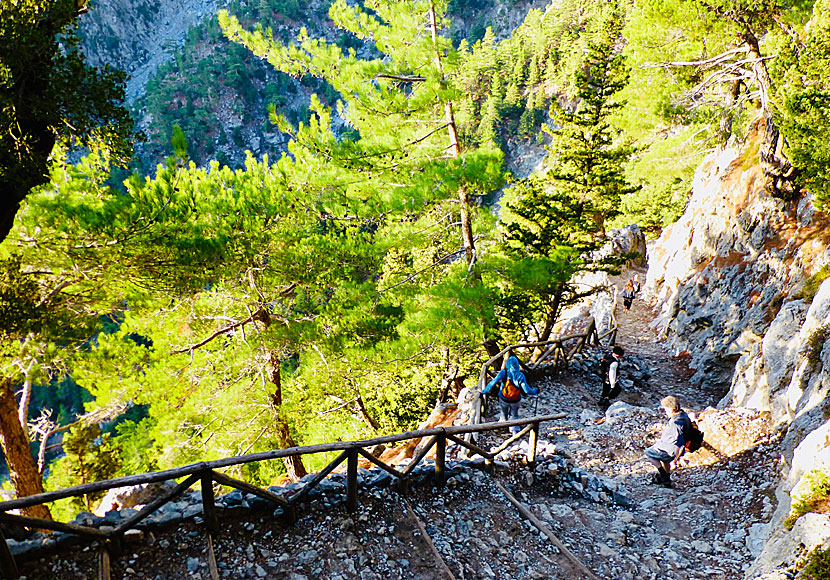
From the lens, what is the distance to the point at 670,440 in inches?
291

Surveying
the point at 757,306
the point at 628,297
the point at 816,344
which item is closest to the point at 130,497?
the point at 816,344

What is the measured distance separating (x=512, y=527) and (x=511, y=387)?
2.87 metres

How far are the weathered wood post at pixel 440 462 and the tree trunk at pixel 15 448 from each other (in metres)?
7.26

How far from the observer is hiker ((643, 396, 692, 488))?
24.0ft

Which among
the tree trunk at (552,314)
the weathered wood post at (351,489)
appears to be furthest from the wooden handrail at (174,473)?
the tree trunk at (552,314)

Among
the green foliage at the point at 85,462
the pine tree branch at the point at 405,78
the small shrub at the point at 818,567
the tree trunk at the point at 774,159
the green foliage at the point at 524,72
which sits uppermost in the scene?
the green foliage at the point at 524,72

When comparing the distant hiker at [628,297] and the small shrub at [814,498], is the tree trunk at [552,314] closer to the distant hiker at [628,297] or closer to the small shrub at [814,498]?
the distant hiker at [628,297]

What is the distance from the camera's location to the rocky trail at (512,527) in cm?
475

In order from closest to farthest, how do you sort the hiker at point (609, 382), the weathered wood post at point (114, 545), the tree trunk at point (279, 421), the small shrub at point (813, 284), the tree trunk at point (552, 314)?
the weathered wood post at point (114, 545)
the small shrub at point (813, 284)
the tree trunk at point (279, 421)
the hiker at point (609, 382)
the tree trunk at point (552, 314)

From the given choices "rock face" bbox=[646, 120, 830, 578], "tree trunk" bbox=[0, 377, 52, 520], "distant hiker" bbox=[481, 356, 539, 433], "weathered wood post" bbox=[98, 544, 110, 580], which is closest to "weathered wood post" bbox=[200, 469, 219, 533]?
"weathered wood post" bbox=[98, 544, 110, 580]

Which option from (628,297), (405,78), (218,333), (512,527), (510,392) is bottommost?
(628,297)

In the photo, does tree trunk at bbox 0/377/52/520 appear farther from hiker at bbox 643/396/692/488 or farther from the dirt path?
hiker at bbox 643/396/692/488

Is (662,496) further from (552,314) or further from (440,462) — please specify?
(552,314)

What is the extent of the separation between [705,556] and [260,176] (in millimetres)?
11143
